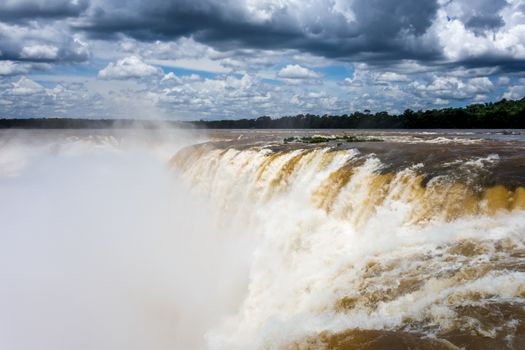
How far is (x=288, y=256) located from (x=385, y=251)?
12.8ft

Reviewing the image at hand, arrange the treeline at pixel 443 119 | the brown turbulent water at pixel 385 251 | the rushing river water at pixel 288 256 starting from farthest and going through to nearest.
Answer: the treeline at pixel 443 119 → the rushing river water at pixel 288 256 → the brown turbulent water at pixel 385 251

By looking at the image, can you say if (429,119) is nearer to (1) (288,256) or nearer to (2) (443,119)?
(2) (443,119)

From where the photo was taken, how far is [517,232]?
7.80m

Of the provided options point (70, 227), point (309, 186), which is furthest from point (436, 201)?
point (70, 227)

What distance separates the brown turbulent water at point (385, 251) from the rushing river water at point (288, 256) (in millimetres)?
35

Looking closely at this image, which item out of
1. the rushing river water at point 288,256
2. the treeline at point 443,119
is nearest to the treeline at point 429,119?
the treeline at point 443,119

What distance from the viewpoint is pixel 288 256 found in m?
12.2

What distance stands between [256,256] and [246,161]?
279 inches

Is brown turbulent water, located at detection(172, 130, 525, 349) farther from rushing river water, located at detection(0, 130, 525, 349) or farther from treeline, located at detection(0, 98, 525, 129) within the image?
treeline, located at detection(0, 98, 525, 129)

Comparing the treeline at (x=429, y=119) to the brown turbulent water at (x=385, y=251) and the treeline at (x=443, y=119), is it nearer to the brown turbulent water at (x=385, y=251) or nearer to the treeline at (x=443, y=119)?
the treeline at (x=443, y=119)

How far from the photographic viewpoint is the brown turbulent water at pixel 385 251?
19.2 ft

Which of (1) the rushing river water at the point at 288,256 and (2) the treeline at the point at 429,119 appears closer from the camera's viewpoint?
(1) the rushing river water at the point at 288,256

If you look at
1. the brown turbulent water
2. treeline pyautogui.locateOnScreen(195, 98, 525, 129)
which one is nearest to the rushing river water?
the brown turbulent water

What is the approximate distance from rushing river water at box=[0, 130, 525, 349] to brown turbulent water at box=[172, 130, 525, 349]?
0.04 m
